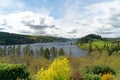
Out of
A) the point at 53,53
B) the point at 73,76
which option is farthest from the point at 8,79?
the point at 53,53

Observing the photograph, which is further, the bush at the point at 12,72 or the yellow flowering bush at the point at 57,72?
the bush at the point at 12,72

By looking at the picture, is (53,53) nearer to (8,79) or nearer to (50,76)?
(8,79)

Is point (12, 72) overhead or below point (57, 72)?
below

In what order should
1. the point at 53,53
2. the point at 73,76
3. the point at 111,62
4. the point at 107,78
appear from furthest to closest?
the point at 53,53
the point at 111,62
the point at 107,78
the point at 73,76

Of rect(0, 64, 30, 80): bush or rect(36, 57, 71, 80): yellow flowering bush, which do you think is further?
rect(0, 64, 30, 80): bush

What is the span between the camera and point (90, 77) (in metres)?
38.9

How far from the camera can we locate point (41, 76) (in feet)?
91.6

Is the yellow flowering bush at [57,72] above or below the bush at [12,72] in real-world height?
above

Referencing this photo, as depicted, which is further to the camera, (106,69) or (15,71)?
(106,69)

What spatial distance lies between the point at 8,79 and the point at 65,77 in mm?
20169

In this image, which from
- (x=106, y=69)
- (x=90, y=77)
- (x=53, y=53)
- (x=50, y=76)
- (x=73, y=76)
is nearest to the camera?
(x=50, y=76)

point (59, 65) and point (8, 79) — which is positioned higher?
point (59, 65)

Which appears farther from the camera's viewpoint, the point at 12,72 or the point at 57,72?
the point at 12,72

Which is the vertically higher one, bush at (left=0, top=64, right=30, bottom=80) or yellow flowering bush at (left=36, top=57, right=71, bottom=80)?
yellow flowering bush at (left=36, top=57, right=71, bottom=80)
